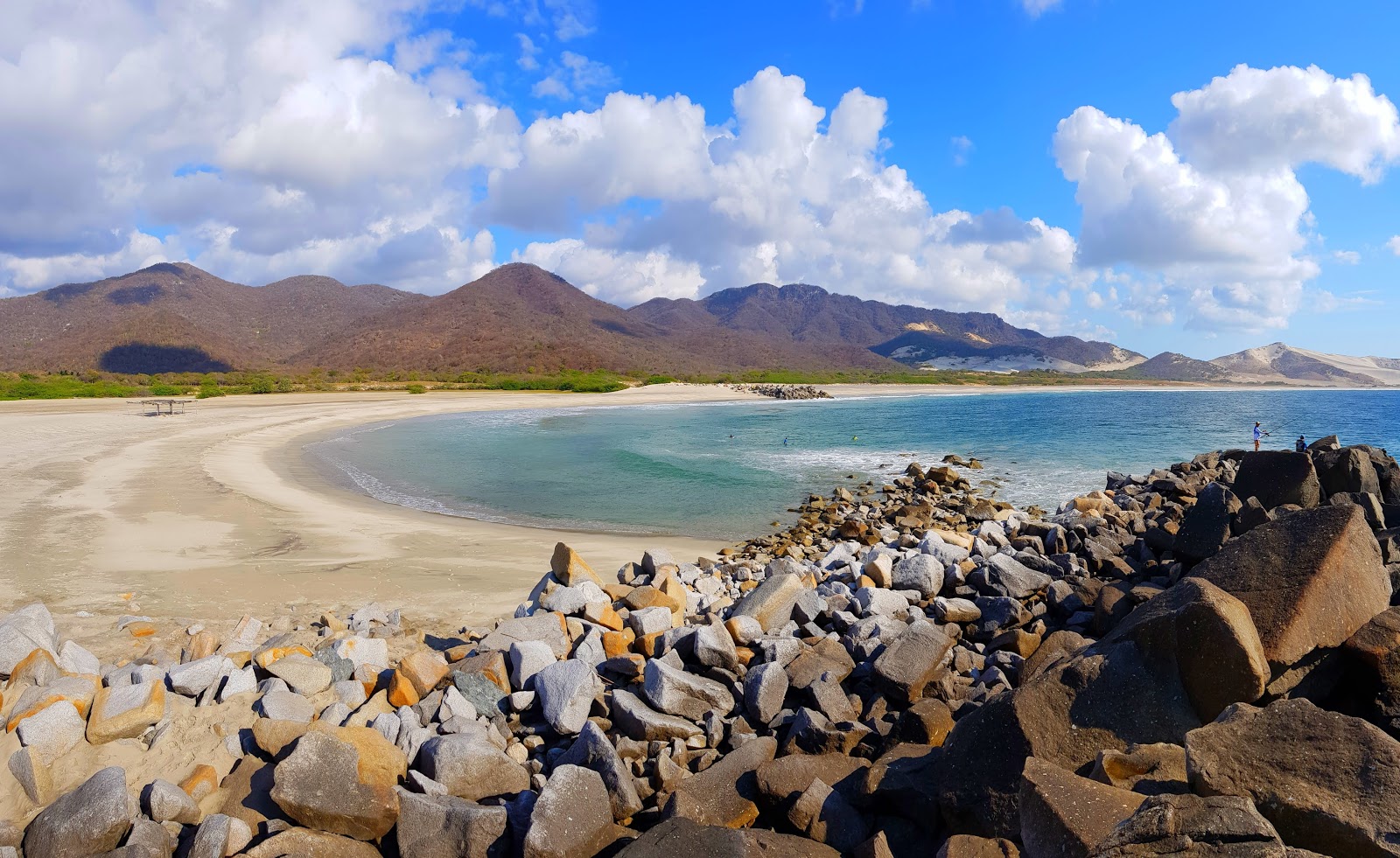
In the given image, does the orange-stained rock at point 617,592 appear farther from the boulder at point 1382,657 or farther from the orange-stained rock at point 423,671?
the boulder at point 1382,657

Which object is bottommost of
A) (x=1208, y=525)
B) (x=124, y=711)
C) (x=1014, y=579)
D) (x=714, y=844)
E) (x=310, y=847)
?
(x=310, y=847)

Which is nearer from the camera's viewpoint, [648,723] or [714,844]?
[714,844]

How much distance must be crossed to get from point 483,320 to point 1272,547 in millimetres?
133057

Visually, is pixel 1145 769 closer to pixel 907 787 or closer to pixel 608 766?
pixel 907 787

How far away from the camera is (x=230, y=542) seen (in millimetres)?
12062

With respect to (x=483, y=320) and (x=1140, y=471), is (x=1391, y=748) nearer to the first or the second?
(x=1140, y=471)

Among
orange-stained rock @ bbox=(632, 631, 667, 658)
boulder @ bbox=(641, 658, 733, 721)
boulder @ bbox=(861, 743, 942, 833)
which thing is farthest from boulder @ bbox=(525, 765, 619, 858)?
orange-stained rock @ bbox=(632, 631, 667, 658)

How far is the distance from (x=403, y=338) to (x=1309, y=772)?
131 meters

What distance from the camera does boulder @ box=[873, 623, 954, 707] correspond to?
5.13 metres

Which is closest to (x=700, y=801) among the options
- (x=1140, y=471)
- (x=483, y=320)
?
(x=1140, y=471)

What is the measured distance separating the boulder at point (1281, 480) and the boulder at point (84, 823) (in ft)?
38.7

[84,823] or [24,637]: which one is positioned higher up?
[24,637]

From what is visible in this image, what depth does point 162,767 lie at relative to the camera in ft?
14.8

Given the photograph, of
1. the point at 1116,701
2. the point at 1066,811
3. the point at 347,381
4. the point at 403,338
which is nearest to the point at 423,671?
the point at 1066,811
